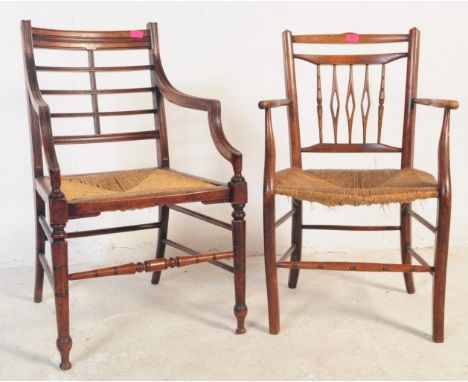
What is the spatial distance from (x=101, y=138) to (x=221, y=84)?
66 centimetres

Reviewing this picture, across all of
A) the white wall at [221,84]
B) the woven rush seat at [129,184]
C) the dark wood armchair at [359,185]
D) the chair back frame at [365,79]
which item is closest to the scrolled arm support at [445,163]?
the dark wood armchair at [359,185]

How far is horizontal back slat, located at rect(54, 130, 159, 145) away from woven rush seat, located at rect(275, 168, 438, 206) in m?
0.53

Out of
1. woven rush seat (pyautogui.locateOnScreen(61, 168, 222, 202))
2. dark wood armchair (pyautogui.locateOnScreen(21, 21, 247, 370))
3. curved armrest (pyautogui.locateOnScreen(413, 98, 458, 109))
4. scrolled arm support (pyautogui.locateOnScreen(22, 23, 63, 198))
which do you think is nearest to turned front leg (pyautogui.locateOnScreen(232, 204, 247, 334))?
dark wood armchair (pyautogui.locateOnScreen(21, 21, 247, 370))

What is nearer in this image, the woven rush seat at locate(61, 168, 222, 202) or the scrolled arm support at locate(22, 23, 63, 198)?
the scrolled arm support at locate(22, 23, 63, 198)

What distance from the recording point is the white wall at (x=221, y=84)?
8.73 feet

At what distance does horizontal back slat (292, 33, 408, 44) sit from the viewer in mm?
2297

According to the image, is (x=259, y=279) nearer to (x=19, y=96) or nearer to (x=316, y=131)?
(x=316, y=131)

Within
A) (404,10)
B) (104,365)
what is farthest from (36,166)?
(404,10)

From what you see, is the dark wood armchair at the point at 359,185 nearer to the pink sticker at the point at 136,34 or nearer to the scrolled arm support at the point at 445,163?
the scrolled arm support at the point at 445,163

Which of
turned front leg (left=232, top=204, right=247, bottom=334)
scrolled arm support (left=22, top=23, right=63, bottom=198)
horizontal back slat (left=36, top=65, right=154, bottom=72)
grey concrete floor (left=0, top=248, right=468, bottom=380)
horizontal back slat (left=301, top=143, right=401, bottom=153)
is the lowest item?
grey concrete floor (left=0, top=248, right=468, bottom=380)

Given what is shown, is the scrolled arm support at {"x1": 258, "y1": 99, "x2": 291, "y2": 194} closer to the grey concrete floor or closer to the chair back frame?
the chair back frame

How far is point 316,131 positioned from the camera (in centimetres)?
285

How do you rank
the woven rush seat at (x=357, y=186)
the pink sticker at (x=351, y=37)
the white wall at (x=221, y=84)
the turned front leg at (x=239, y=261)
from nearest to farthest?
the woven rush seat at (x=357, y=186)
the turned front leg at (x=239, y=261)
the pink sticker at (x=351, y=37)
the white wall at (x=221, y=84)

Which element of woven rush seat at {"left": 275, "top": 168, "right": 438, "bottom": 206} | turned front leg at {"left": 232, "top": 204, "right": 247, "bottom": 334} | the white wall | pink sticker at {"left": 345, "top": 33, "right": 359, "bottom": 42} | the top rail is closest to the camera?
woven rush seat at {"left": 275, "top": 168, "right": 438, "bottom": 206}
